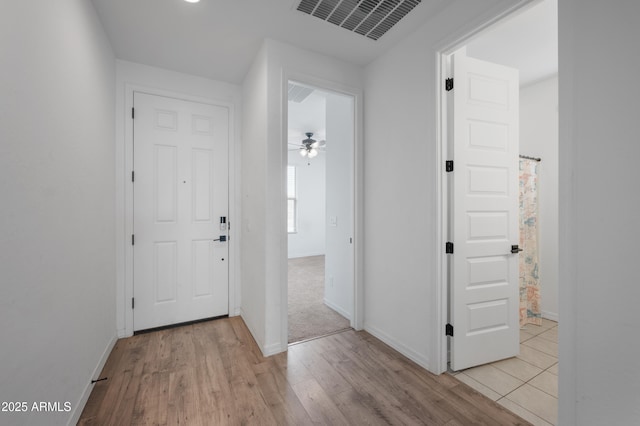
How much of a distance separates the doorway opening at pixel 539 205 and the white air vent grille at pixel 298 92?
194cm

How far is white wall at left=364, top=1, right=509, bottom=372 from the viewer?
82.5 inches

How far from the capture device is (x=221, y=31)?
7.53 ft

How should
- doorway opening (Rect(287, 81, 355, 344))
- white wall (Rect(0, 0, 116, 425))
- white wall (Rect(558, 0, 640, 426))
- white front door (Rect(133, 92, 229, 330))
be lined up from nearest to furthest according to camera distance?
white wall (Rect(0, 0, 116, 425))
white wall (Rect(558, 0, 640, 426))
white front door (Rect(133, 92, 229, 330))
doorway opening (Rect(287, 81, 355, 344))

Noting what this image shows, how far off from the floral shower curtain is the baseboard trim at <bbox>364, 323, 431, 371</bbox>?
1.65 meters

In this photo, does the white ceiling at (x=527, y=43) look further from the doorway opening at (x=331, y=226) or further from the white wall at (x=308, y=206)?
the white wall at (x=308, y=206)

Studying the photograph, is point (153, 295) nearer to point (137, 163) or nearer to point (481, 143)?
point (137, 163)

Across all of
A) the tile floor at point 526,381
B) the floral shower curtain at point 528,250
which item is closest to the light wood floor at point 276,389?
the tile floor at point 526,381

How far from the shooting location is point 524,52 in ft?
8.90

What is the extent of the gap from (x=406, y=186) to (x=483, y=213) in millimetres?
659

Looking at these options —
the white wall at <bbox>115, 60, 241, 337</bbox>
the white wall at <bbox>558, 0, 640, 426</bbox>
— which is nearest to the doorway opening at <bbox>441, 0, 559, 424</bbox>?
the white wall at <bbox>558, 0, 640, 426</bbox>

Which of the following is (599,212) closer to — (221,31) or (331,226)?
(331,226)

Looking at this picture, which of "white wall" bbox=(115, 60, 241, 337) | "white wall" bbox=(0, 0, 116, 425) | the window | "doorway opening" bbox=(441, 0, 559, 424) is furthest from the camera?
the window

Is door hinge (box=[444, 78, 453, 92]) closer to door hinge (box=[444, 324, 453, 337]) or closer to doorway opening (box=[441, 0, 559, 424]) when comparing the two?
doorway opening (box=[441, 0, 559, 424])

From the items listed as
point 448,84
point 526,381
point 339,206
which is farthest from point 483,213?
point 339,206
